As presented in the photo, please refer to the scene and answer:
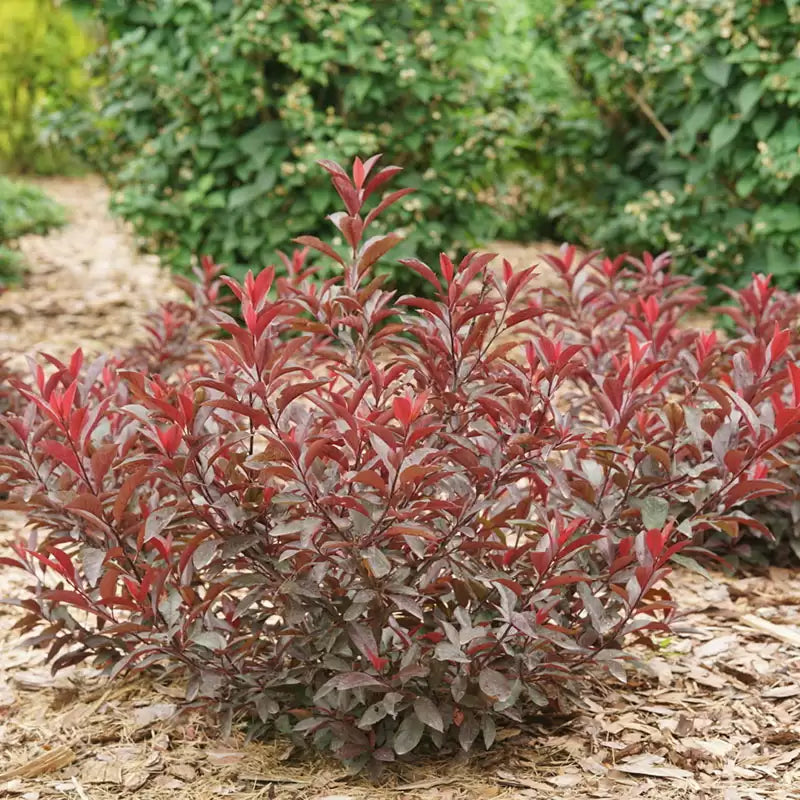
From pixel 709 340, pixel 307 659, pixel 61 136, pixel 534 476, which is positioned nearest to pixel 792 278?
pixel 709 340

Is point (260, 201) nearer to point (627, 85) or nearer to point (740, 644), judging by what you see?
point (627, 85)

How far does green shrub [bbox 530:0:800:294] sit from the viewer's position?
514 cm

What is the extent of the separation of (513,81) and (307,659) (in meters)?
4.50

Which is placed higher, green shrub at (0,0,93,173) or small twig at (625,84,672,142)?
green shrub at (0,0,93,173)

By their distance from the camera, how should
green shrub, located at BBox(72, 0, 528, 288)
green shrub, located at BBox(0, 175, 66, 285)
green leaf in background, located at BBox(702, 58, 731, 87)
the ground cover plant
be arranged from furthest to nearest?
green shrub, located at BBox(0, 175, 66, 285), green leaf in background, located at BBox(702, 58, 731, 87), green shrub, located at BBox(72, 0, 528, 288), the ground cover plant

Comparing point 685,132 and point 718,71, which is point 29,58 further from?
point 718,71

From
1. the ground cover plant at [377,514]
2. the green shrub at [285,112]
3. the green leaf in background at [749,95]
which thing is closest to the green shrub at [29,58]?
the green shrub at [285,112]

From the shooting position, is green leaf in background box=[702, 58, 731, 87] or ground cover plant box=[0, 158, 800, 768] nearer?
ground cover plant box=[0, 158, 800, 768]

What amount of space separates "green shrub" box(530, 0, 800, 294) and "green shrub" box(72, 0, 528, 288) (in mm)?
1040

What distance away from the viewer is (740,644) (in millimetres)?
2682

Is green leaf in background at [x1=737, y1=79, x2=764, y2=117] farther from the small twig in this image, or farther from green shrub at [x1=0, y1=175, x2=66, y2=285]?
green shrub at [x1=0, y1=175, x2=66, y2=285]

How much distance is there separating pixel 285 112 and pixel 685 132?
7.56 feet

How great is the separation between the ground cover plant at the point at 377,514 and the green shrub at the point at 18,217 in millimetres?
4561

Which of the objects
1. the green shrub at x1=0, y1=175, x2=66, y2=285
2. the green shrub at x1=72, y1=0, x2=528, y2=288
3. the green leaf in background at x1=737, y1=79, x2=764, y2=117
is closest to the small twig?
the green leaf in background at x1=737, y1=79, x2=764, y2=117
